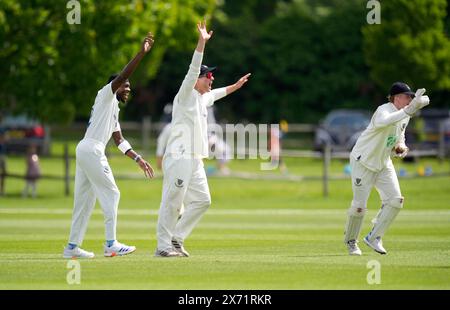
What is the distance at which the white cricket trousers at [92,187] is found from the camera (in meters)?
12.7

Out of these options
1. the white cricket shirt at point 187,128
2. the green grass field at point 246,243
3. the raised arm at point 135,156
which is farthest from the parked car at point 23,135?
the white cricket shirt at point 187,128

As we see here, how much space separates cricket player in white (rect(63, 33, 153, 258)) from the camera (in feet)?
41.7

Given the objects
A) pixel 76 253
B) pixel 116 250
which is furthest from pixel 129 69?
pixel 76 253

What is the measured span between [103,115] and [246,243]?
11.4 feet

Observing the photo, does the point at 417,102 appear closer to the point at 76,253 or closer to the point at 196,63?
the point at 196,63

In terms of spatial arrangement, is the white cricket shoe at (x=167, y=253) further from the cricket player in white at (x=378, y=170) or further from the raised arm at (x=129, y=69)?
the cricket player in white at (x=378, y=170)

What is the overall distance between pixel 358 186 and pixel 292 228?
17.0 ft

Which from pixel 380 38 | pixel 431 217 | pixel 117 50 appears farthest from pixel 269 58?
pixel 431 217

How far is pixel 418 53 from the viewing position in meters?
33.4

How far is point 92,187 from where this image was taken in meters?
12.9

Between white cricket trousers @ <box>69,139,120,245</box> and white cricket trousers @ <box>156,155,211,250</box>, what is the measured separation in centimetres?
56

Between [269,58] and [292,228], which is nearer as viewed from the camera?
[292,228]

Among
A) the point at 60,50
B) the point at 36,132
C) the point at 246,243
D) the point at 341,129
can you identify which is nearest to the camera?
the point at 246,243
